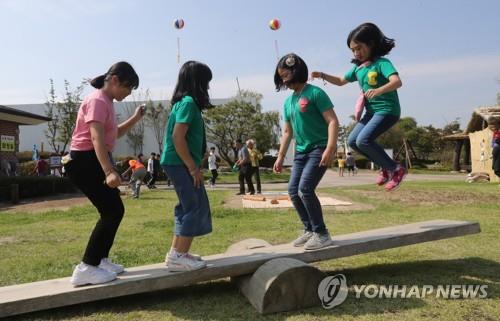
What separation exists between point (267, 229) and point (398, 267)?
9.82 feet

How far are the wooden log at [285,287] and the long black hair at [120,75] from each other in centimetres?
185

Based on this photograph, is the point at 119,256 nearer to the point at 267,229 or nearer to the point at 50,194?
the point at 267,229

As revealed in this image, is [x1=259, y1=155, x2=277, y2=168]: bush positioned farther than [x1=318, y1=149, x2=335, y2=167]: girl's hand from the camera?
Yes

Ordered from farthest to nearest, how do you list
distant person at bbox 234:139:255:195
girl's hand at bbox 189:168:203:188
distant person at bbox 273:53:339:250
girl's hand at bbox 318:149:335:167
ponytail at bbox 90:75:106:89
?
distant person at bbox 234:139:255:195
distant person at bbox 273:53:339:250
girl's hand at bbox 318:149:335:167
ponytail at bbox 90:75:106:89
girl's hand at bbox 189:168:203:188

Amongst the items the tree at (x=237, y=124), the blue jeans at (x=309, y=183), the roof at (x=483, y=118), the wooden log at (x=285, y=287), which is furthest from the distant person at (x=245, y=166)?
the tree at (x=237, y=124)

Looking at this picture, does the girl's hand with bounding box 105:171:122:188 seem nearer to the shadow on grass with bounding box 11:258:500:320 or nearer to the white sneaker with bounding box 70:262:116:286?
the white sneaker with bounding box 70:262:116:286

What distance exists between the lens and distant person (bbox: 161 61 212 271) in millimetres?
3521

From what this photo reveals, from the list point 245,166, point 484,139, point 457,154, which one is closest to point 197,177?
point 245,166

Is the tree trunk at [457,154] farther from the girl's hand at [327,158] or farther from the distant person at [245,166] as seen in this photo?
the girl's hand at [327,158]

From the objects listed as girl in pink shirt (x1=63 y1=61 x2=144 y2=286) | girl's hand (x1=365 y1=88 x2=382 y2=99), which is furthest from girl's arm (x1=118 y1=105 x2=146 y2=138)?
girl's hand (x1=365 y1=88 x2=382 y2=99)

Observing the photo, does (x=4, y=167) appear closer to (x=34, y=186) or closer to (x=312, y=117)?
(x=34, y=186)

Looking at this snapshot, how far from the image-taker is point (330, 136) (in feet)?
13.0

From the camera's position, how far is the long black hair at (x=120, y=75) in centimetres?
360

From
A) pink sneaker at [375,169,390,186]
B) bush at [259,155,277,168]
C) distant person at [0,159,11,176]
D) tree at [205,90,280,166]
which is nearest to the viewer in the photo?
pink sneaker at [375,169,390,186]
